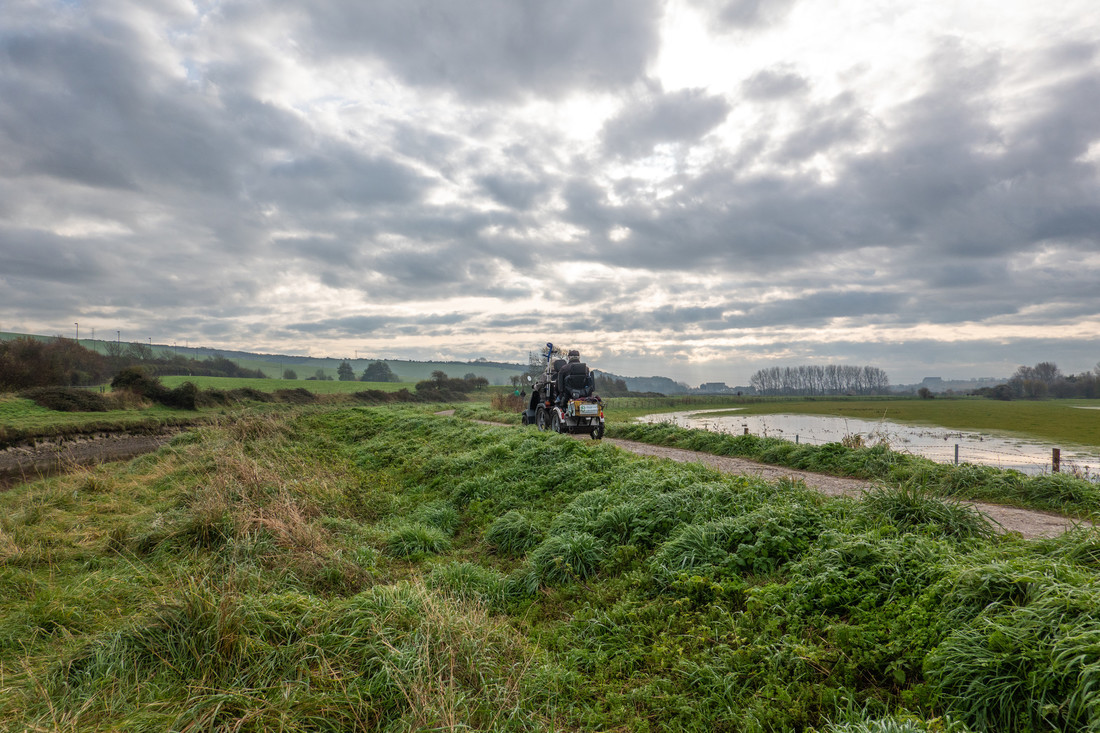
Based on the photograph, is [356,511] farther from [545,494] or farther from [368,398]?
[368,398]

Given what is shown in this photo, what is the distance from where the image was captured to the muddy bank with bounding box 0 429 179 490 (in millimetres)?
20375

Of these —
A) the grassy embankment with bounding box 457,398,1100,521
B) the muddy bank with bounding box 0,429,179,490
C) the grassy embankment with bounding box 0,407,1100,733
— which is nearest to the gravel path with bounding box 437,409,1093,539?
the grassy embankment with bounding box 457,398,1100,521

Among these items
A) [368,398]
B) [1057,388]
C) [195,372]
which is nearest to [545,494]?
[368,398]

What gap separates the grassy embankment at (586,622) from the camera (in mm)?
3562

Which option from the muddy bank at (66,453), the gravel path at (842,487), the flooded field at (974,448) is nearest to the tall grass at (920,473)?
the gravel path at (842,487)

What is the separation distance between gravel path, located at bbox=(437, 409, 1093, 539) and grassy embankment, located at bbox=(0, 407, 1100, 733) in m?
1.68

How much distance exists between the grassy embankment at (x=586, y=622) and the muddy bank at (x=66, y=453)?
15.9 m

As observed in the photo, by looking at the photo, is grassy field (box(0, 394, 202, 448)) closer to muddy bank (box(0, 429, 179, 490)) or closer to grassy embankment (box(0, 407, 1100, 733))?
muddy bank (box(0, 429, 179, 490))

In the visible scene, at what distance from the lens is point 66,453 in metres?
25.0

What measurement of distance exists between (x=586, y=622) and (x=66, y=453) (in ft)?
104

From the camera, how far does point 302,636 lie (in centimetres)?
474

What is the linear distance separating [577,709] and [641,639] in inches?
43.2

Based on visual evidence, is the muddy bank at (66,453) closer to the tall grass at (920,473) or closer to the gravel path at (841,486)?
the gravel path at (841,486)

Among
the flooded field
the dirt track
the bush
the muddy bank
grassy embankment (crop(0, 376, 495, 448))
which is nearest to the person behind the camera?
the dirt track
